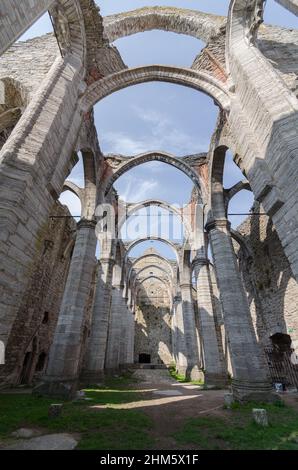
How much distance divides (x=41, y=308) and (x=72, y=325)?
6152 mm

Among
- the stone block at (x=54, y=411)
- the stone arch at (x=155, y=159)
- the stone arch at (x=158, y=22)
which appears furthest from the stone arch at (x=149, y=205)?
the stone block at (x=54, y=411)

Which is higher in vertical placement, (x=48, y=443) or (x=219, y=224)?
(x=219, y=224)

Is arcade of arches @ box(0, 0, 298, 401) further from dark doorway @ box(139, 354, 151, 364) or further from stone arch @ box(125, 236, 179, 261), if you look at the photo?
dark doorway @ box(139, 354, 151, 364)

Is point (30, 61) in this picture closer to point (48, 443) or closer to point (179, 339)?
point (48, 443)

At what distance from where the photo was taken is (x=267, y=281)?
1308cm

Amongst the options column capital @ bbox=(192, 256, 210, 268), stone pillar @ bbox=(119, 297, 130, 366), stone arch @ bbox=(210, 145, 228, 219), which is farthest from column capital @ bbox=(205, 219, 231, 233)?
stone pillar @ bbox=(119, 297, 130, 366)

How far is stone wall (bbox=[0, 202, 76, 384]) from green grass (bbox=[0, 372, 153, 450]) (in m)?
5.58

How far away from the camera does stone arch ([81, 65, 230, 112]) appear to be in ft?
23.2

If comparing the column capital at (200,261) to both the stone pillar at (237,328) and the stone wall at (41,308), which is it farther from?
the stone wall at (41,308)

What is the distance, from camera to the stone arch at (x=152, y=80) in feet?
23.2

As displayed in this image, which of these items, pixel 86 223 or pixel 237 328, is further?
pixel 86 223

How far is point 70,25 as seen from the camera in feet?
21.2

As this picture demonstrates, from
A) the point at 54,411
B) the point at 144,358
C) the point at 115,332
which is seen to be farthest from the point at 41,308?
the point at 144,358
